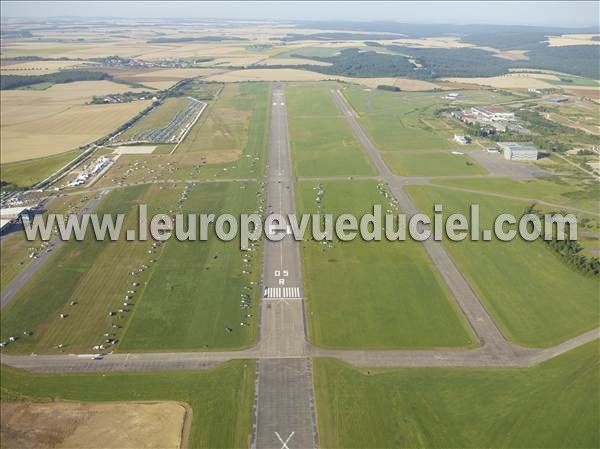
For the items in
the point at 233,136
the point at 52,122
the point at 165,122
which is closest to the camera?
the point at 233,136

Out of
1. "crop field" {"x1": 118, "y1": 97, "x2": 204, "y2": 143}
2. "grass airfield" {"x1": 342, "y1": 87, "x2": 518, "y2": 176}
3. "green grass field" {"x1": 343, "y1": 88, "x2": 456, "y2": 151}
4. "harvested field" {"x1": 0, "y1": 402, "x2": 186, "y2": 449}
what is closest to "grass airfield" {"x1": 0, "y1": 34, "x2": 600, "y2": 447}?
"harvested field" {"x1": 0, "y1": 402, "x2": 186, "y2": 449}

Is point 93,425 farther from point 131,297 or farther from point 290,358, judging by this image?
point 131,297

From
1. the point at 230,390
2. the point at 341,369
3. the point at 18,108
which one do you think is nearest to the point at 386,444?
the point at 341,369

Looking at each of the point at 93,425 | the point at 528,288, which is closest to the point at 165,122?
the point at 93,425

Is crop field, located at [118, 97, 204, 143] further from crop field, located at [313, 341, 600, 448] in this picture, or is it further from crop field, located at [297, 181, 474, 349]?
crop field, located at [313, 341, 600, 448]

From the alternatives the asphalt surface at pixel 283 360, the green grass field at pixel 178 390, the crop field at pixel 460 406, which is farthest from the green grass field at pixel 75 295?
the crop field at pixel 460 406

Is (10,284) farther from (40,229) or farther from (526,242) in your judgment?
(526,242)
